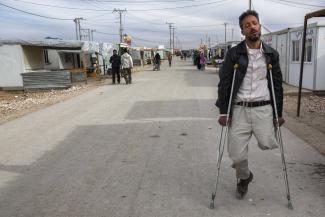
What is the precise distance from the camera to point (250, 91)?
4.09 m

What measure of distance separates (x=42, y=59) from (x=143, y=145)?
22931 millimetres

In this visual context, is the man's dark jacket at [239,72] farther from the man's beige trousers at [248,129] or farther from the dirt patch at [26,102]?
the dirt patch at [26,102]

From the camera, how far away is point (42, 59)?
28.4 m

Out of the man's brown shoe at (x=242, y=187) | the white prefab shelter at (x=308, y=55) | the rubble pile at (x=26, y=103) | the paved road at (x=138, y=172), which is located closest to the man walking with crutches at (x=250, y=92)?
the man's brown shoe at (x=242, y=187)

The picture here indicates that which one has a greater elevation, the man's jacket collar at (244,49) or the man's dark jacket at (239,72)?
the man's jacket collar at (244,49)

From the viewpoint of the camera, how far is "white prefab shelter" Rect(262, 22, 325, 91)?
15245mm

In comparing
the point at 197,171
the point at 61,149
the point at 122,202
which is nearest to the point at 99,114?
the point at 61,149

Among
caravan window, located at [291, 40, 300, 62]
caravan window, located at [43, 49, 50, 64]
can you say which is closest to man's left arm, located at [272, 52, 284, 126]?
caravan window, located at [291, 40, 300, 62]

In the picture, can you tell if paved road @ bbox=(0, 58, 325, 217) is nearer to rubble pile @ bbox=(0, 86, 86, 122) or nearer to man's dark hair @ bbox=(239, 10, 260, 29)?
man's dark hair @ bbox=(239, 10, 260, 29)

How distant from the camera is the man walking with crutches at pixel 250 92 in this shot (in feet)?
13.3

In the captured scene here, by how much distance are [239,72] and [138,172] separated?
2278 mm

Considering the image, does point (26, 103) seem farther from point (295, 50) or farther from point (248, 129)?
point (248, 129)

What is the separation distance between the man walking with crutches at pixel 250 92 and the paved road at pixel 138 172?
730 mm

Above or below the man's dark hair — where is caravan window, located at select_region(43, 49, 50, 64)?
below
